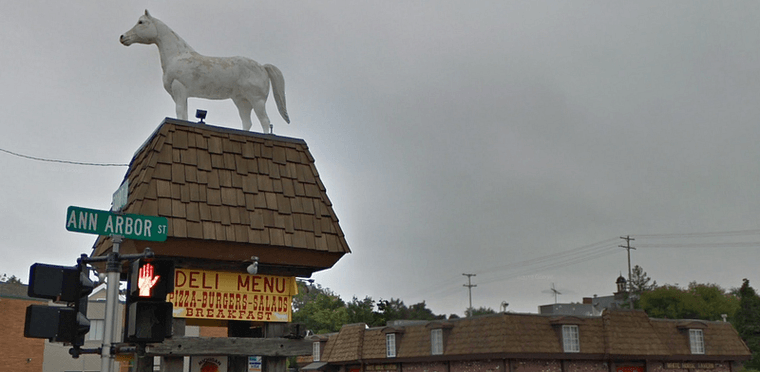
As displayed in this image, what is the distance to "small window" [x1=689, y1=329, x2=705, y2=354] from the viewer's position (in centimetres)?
3647

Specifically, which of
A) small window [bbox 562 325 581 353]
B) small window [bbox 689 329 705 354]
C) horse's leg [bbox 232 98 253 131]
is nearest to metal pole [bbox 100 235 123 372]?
horse's leg [bbox 232 98 253 131]

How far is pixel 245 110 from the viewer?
11898 millimetres

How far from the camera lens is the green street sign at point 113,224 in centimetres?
636

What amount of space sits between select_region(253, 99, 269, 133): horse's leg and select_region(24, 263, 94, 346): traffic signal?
5.59 m

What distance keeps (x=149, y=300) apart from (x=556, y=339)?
30.2 meters

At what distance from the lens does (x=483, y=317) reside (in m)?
34.0

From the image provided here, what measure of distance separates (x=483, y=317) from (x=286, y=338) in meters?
24.8

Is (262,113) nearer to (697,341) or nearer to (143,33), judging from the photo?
(143,33)

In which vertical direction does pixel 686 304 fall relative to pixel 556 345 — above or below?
above

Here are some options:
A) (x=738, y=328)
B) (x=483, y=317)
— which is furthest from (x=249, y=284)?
(x=738, y=328)

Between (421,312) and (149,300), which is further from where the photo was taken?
(421,312)

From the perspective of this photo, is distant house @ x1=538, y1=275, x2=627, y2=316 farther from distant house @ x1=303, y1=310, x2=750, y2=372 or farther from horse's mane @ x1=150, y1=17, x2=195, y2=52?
horse's mane @ x1=150, y1=17, x2=195, y2=52

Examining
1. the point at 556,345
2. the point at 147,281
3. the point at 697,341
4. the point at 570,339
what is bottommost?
the point at 556,345

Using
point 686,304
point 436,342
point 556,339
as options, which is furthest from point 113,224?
point 686,304
